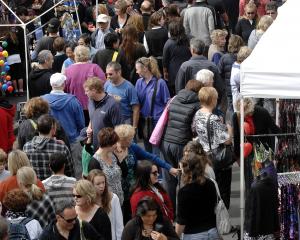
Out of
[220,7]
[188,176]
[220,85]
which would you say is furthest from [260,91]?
[220,7]

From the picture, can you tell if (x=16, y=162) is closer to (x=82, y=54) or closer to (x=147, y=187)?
(x=147, y=187)

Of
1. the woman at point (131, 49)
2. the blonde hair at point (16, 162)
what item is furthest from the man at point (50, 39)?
the blonde hair at point (16, 162)

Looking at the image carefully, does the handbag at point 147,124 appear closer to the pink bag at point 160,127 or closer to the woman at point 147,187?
the pink bag at point 160,127

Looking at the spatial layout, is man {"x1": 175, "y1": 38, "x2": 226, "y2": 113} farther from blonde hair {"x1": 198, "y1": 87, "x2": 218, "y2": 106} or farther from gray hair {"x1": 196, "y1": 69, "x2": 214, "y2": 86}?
blonde hair {"x1": 198, "y1": 87, "x2": 218, "y2": 106}

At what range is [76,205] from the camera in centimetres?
996

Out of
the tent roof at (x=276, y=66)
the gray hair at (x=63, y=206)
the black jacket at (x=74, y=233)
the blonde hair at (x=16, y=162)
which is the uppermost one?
the tent roof at (x=276, y=66)

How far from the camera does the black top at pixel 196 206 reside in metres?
10.3

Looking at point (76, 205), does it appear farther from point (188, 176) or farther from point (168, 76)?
point (168, 76)

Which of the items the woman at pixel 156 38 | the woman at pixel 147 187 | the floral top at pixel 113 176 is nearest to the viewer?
the woman at pixel 147 187

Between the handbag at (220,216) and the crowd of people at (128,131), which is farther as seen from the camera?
the handbag at (220,216)

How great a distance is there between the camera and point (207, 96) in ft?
39.7

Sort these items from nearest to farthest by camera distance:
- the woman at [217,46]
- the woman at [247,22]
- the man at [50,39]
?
the woman at [217,46]
the man at [50,39]
the woman at [247,22]

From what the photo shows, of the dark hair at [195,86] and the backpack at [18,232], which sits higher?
the dark hair at [195,86]

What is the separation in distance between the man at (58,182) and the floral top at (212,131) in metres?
1.84
